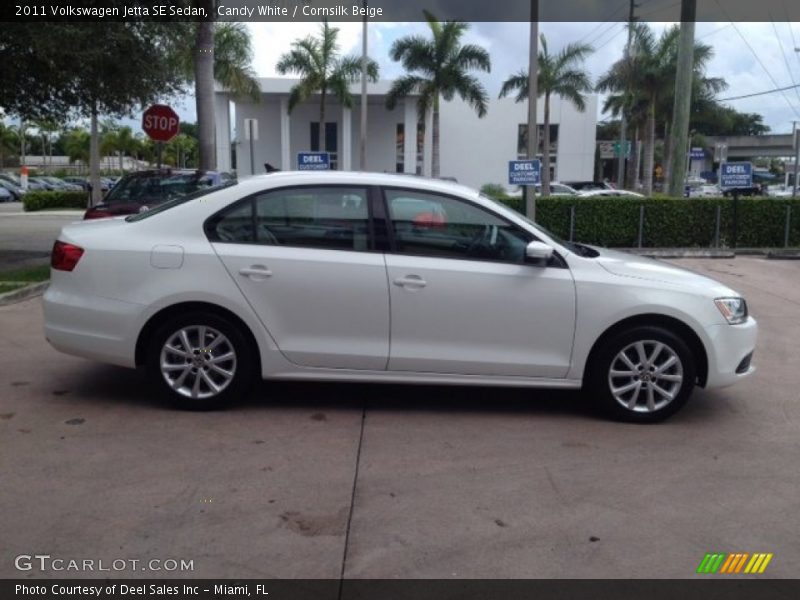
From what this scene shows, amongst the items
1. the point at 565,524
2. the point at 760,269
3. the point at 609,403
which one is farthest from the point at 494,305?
the point at 760,269

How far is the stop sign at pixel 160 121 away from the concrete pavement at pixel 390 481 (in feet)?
30.9

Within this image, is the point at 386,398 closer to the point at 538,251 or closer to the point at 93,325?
the point at 538,251

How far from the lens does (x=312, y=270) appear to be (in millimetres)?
5391

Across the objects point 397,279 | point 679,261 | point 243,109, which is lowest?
point 679,261

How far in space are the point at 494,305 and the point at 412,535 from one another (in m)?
2.00

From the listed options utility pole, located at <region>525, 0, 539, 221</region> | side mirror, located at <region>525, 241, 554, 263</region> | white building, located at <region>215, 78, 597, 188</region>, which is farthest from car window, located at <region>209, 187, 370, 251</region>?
white building, located at <region>215, 78, 597, 188</region>

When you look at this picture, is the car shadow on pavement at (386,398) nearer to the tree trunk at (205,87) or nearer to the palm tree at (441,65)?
the tree trunk at (205,87)

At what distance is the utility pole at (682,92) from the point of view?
58.5ft

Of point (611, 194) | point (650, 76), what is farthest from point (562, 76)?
point (611, 194)

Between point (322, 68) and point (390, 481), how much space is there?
36.3 meters

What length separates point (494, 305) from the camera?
539 centimetres

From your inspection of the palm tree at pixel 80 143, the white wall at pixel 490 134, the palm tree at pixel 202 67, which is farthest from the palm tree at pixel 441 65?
the palm tree at pixel 80 143

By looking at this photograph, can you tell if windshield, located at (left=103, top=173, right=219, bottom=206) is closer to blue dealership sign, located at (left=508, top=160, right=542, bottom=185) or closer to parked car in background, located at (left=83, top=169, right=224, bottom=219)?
parked car in background, located at (left=83, top=169, right=224, bottom=219)
